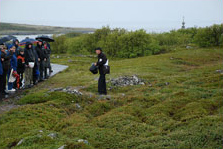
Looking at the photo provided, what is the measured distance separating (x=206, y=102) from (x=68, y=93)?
7.67 metres

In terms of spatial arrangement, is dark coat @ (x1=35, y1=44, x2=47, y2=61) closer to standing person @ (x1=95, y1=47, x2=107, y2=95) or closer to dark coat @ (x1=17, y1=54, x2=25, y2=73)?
dark coat @ (x1=17, y1=54, x2=25, y2=73)

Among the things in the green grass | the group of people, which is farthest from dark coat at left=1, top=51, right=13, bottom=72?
the green grass

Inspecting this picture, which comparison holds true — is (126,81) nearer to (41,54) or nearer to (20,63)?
(41,54)

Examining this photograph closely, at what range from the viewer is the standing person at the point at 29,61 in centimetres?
1673

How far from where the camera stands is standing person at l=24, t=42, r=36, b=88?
1673 cm

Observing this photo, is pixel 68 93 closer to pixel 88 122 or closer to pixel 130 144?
pixel 88 122

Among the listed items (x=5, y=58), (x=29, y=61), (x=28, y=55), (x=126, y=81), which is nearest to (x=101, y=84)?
(x=126, y=81)

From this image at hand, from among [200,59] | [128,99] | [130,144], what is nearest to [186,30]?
[200,59]

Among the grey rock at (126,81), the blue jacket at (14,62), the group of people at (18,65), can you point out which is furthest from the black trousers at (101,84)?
the blue jacket at (14,62)

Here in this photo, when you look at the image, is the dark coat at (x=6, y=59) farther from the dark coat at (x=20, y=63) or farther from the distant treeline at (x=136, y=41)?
→ the distant treeline at (x=136, y=41)

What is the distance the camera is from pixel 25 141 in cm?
822

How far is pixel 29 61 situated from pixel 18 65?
2.70ft

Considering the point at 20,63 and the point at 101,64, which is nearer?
the point at 101,64

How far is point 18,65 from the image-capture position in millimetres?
16266
